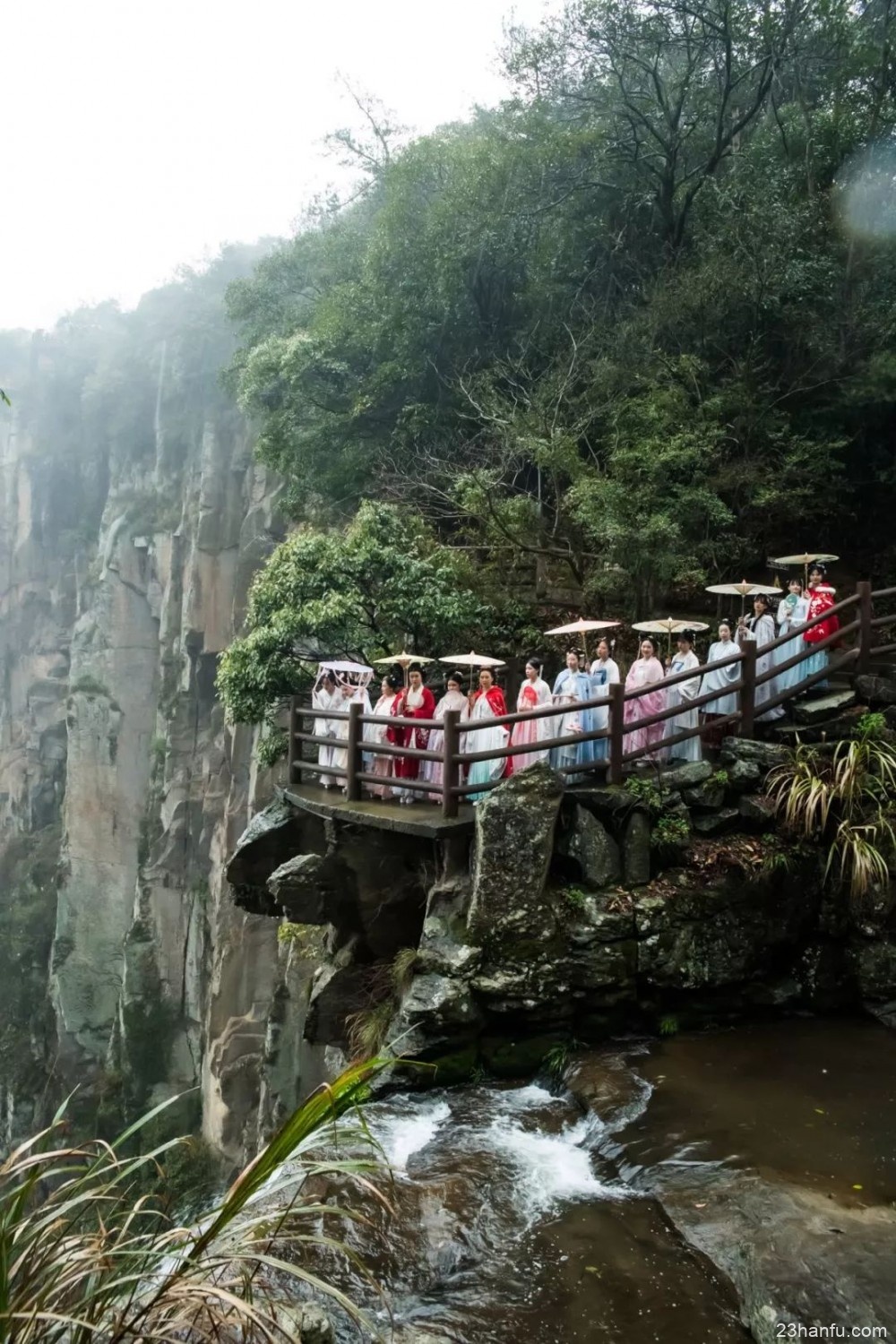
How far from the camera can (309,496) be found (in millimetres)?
17609

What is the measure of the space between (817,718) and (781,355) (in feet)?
24.3

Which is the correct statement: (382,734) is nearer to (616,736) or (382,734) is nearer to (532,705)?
(532,705)

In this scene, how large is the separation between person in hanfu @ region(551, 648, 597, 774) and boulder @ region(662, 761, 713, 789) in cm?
73

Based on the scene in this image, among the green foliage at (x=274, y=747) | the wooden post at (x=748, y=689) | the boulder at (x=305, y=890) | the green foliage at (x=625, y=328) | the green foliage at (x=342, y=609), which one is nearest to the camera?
the wooden post at (x=748, y=689)

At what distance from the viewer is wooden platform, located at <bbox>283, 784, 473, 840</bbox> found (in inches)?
299

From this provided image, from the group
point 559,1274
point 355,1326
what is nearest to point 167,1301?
point 355,1326

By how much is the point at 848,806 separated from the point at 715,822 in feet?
3.56

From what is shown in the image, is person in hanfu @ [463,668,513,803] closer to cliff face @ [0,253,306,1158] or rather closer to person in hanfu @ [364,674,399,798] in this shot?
person in hanfu @ [364,674,399,798]

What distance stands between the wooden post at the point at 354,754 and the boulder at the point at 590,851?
7.41 feet

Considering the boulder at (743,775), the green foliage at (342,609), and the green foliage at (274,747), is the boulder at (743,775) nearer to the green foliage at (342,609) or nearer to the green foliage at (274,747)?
the green foliage at (342,609)

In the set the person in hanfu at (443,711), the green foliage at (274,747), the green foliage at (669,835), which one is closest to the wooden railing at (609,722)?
the person in hanfu at (443,711)

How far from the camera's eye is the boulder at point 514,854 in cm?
699

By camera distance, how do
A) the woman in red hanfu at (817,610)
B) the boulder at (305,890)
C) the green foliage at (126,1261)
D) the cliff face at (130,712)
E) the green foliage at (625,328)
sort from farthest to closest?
the cliff face at (130,712) < the green foliage at (625,328) < the woman in red hanfu at (817,610) < the boulder at (305,890) < the green foliage at (126,1261)

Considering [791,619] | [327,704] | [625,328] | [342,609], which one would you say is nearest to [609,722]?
[791,619]
